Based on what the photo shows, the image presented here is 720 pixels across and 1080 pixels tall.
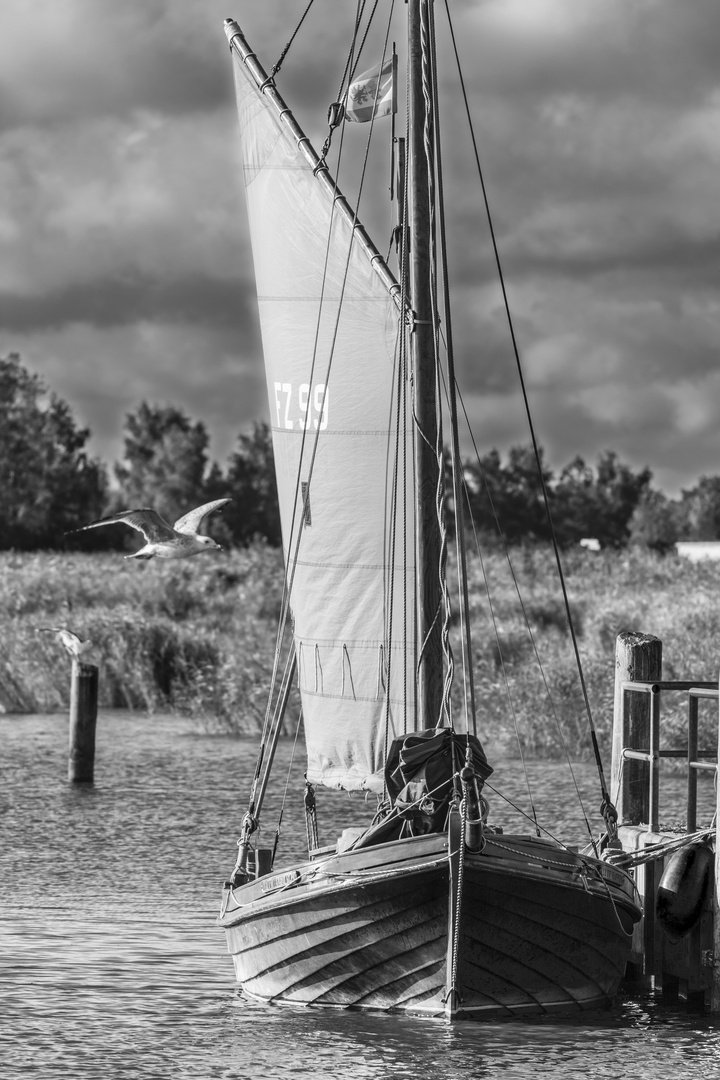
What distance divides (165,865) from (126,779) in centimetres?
852

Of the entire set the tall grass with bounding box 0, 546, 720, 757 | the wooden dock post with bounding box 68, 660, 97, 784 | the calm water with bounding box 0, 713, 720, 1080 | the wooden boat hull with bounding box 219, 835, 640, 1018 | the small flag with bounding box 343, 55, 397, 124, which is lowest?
the calm water with bounding box 0, 713, 720, 1080

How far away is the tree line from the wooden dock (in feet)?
196

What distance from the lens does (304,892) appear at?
46.1 feet

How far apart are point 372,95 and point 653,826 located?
9120 millimetres

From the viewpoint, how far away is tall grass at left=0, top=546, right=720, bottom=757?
34875mm

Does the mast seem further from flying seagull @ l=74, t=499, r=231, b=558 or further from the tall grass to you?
the tall grass

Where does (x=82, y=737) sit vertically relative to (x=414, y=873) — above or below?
above

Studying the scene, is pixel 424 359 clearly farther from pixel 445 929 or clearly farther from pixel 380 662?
pixel 445 929

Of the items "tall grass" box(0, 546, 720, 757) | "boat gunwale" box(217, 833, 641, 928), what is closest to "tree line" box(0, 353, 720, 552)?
"tall grass" box(0, 546, 720, 757)

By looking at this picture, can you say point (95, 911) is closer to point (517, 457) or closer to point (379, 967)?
point (379, 967)

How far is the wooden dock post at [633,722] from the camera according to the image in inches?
674

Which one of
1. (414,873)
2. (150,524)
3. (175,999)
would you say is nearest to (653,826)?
(414,873)

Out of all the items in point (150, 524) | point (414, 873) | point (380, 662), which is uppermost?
point (150, 524)

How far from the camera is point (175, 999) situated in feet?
50.2
